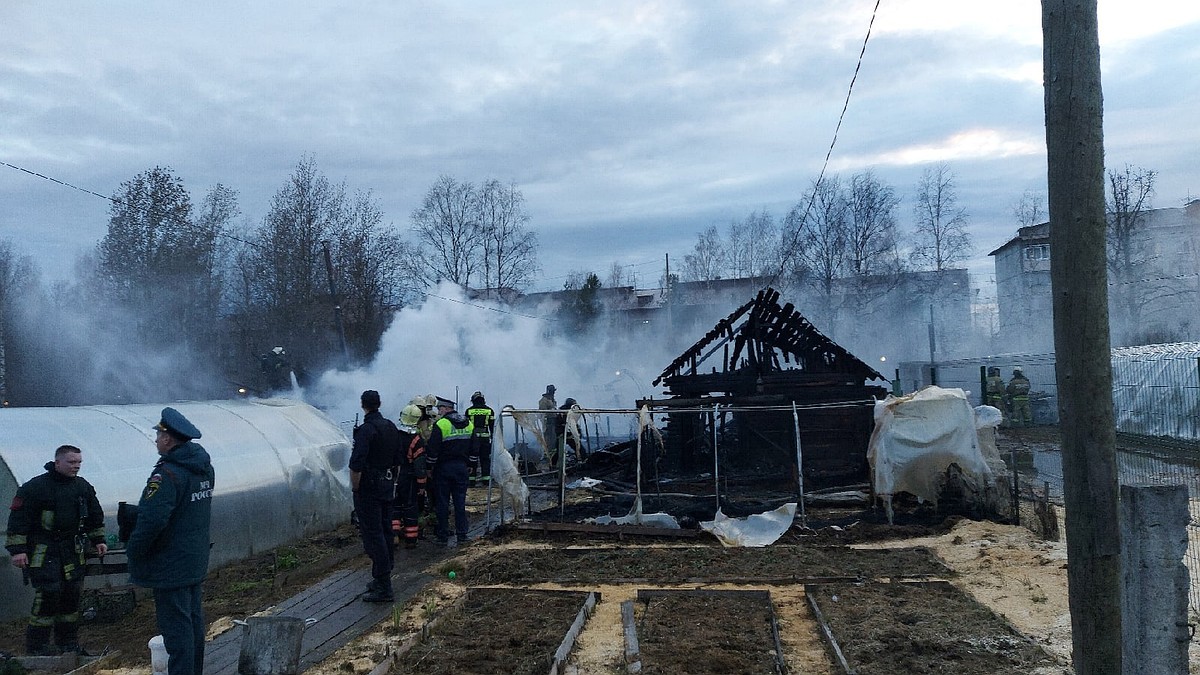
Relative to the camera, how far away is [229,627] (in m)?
8.46

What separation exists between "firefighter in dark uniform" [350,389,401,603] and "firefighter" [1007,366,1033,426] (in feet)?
76.5

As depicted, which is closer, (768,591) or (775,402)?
(768,591)

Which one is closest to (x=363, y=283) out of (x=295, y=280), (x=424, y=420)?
(x=295, y=280)

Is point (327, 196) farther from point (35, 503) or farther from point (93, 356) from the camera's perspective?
point (35, 503)

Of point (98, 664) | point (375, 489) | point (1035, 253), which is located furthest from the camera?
point (1035, 253)

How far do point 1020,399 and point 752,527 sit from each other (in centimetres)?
1834

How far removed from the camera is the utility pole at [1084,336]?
4238 millimetres

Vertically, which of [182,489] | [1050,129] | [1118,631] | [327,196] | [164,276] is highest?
[327,196]

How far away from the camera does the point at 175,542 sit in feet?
19.4

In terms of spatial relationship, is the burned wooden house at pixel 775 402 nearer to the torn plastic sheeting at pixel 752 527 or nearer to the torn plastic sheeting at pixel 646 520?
the torn plastic sheeting at pixel 646 520

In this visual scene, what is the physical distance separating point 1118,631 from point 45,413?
1144 cm

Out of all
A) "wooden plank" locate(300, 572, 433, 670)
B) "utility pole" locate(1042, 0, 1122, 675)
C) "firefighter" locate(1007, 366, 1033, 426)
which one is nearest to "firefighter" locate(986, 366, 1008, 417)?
"firefighter" locate(1007, 366, 1033, 426)

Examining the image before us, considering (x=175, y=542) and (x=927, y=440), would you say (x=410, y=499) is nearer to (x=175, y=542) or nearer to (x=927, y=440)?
(x=175, y=542)

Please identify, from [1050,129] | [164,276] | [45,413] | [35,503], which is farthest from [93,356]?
[1050,129]
